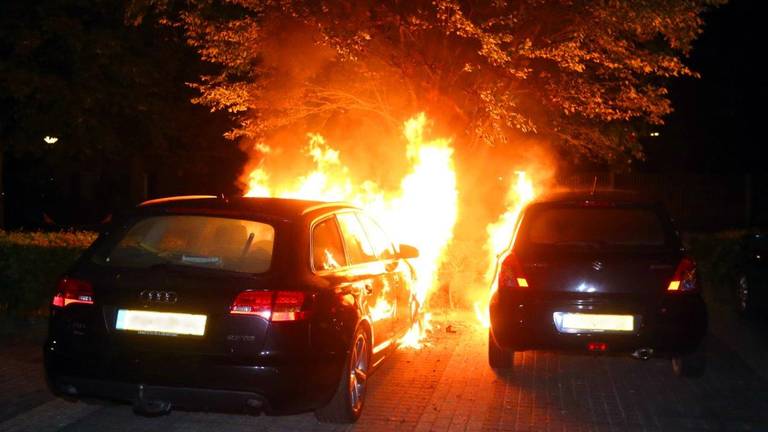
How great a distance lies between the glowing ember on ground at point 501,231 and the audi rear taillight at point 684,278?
4.59 ft

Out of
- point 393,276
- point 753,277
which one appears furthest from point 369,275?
point 753,277

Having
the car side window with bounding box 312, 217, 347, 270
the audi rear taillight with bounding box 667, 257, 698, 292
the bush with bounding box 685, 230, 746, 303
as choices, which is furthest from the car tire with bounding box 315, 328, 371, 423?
the bush with bounding box 685, 230, 746, 303

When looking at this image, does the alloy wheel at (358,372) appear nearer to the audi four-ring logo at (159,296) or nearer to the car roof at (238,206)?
the car roof at (238,206)

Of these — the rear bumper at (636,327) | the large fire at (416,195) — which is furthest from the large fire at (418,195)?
the rear bumper at (636,327)

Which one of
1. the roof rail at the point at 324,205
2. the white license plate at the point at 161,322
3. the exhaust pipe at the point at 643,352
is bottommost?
the exhaust pipe at the point at 643,352

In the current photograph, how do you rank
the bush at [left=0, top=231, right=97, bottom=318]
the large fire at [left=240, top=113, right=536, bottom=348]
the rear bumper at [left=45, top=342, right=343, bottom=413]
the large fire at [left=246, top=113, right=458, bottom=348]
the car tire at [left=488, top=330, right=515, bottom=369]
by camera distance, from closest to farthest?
the rear bumper at [left=45, top=342, right=343, bottom=413] < the car tire at [left=488, top=330, right=515, bottom=369] < the bush at [left=0, top=231, right=97, bottom=318] < the large fire at [left=240, top=113, right=536, bottom=348] < the large fire at [left=246, top=113, right=458, bottom=348]

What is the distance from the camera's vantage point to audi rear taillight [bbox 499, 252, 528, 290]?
775 centimetres

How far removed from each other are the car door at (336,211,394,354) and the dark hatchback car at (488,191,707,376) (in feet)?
3.52

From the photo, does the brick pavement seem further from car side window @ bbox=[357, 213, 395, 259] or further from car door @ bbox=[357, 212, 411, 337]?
car side window @ bbox=[357, 213, 395, 259]

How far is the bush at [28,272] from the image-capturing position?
9914mm

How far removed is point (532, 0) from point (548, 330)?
24.8 feet

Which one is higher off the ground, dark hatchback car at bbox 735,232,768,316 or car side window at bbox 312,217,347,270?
car side window at bbox 312,217,347,270

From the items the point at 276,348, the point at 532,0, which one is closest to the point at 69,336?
the point at 276,348

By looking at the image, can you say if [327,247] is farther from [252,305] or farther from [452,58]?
[452,58]
